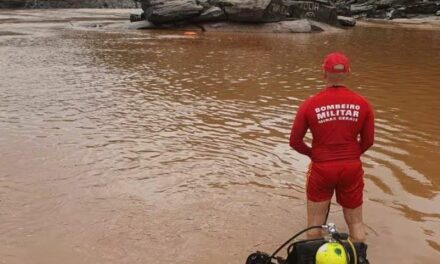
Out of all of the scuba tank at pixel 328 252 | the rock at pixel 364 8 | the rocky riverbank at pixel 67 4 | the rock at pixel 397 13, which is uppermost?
the rocky riverbank at pixel 67 4

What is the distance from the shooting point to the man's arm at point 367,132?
434 cm

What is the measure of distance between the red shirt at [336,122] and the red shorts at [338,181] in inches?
2.5

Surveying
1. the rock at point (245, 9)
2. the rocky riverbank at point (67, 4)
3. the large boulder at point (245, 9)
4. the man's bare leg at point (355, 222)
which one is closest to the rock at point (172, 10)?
the large boulder at point (245, 9)

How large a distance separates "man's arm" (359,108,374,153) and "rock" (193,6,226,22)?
94.2 feet

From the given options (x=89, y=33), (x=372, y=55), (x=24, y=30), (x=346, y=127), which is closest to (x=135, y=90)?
(x=346, y=127)

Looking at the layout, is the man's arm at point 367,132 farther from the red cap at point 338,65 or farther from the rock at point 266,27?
the rock at point 266,27

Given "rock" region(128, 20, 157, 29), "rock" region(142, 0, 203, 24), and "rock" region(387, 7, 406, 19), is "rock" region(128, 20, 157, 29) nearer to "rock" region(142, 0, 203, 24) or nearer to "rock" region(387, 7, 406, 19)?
"rock" region(142, 0, 203, 24)

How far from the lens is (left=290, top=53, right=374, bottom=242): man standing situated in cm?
422

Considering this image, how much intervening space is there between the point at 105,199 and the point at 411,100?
7.89 meters

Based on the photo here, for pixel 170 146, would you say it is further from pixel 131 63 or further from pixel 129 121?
pixel 131 63

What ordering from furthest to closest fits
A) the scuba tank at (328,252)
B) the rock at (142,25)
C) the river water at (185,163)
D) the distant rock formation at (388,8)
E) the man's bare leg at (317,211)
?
the distant rock formation at (388,8) < the rock at (142,25) < the river water at (185,163) < the man's bare leg at (317,211) < the scuba tank at (328,252)

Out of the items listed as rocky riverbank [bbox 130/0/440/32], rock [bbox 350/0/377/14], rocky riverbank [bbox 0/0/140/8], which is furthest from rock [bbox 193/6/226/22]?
rocky riverbank [bbox 0/0/140/8]

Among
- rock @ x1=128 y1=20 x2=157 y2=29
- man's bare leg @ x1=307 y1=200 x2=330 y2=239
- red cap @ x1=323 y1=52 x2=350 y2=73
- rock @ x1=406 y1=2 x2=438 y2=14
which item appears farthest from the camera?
rock @ x1=406 y1=2 x2=438 y2=14

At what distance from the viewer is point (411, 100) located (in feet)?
37.6
